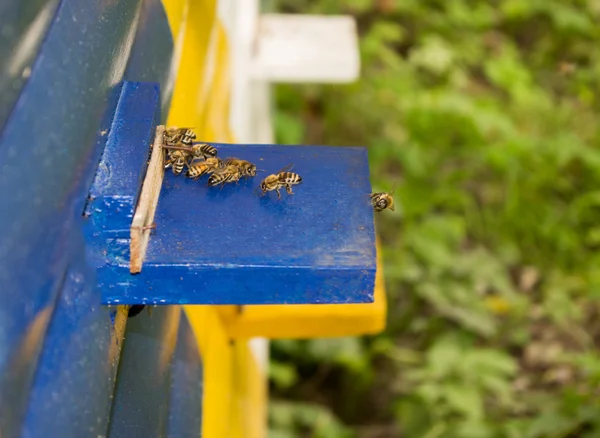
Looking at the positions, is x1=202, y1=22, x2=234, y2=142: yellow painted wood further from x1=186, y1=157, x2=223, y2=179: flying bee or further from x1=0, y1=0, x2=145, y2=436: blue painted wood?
x1=0, y1=0, x2=145, y2=436: blue painted wood

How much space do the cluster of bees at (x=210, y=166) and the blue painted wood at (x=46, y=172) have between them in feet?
0.51

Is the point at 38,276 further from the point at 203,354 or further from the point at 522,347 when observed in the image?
the point at 522,347

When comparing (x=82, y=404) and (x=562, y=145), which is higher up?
(x=82, y=404)

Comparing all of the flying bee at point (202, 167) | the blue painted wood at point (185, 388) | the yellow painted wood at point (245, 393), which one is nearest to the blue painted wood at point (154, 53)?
the flying bee at point (202, 167)

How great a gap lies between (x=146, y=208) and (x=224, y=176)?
0.47 feet

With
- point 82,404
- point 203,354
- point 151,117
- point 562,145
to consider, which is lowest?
point 562,145

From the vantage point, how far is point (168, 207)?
3.05 feet

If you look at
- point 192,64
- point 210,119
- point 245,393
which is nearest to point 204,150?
point 192,64

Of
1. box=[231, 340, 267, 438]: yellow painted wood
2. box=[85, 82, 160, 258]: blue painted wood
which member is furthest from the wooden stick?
box=[231, 340, 267, 438]: yellow painted wood

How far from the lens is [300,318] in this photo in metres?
1.94

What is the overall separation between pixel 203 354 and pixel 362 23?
6.57 meters

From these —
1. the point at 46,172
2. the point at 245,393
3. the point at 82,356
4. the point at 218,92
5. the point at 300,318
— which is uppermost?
the point at 46,172

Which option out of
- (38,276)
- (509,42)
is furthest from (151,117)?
(509,42)

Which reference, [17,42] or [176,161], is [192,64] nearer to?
[176,161]
